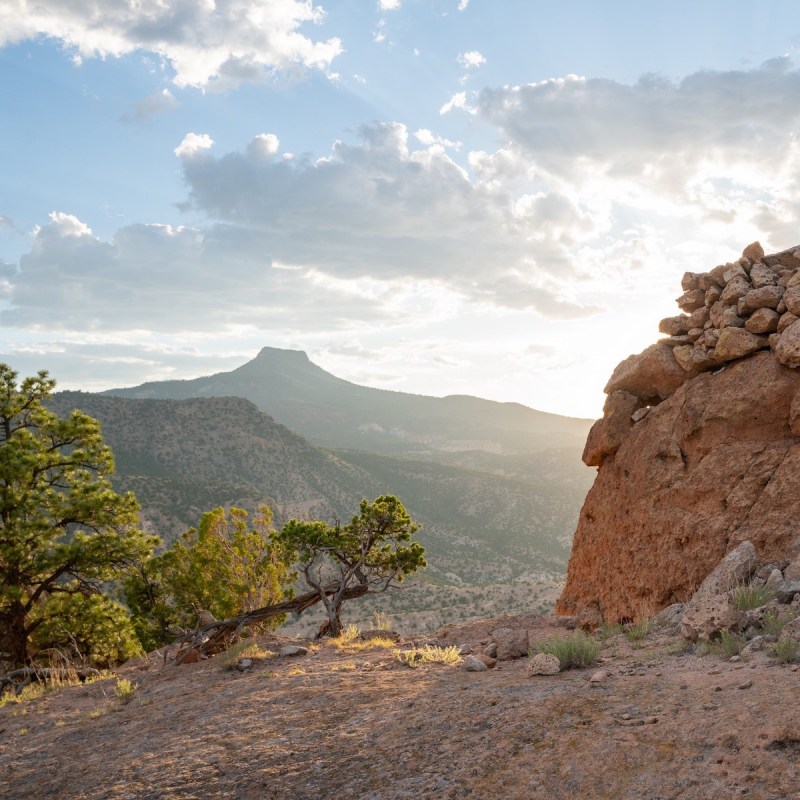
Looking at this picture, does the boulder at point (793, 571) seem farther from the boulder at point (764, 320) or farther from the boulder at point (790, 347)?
the boulder at point (764, 320)

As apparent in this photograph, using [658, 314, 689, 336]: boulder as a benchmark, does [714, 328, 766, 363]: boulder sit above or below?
below

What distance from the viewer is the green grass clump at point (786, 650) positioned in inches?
234

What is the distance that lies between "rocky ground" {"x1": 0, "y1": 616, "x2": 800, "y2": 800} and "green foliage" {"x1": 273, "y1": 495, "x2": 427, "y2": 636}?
788 cm

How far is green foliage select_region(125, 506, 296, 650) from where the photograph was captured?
63.9 feet

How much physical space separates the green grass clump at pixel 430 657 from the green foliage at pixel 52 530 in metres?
10.2

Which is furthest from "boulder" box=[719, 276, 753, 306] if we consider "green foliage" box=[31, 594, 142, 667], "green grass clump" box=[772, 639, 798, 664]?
"green foliage" box=[31, 594, 142, 667]

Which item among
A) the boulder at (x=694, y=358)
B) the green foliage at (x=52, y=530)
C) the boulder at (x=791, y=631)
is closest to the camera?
the boulder at (x=791, y=631)

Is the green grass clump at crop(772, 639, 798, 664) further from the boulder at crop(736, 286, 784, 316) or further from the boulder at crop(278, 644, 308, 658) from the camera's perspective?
the boulder at crop(278, 644, 308, 658)

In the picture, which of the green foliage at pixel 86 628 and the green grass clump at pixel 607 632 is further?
the green foliage at pixel 86 628

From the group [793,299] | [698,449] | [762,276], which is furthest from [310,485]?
[793,299]

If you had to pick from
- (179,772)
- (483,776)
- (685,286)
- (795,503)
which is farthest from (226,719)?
(685,286)

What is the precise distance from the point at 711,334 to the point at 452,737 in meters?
9.27

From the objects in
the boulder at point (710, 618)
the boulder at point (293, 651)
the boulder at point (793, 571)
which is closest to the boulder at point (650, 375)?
the boulder at point (793, 571)

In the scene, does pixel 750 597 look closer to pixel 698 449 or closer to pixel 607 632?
pixel 607 632
